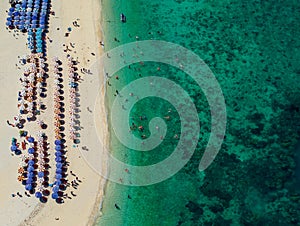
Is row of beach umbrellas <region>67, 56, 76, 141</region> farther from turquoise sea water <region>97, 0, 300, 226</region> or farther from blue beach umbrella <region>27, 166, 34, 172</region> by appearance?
blue beach umbrella <region>27, 166, 34, 172</region>

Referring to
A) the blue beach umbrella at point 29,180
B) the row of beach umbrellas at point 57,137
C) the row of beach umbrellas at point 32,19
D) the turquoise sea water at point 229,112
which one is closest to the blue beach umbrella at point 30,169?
the blue beach umbrella at point 29,180

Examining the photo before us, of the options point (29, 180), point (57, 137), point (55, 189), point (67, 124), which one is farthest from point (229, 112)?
point (29, 180)

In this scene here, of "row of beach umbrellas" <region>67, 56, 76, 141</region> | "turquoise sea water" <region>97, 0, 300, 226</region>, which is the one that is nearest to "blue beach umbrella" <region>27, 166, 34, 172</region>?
"row of beach umbrellas" <region>67, 56, 76, 141</region>

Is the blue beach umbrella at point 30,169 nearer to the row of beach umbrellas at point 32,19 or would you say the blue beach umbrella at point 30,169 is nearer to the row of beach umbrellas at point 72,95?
the row of beach umbrellas at point 72,95

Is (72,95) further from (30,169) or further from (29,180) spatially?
(29,180)

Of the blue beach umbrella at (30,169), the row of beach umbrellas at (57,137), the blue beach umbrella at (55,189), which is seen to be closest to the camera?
the blue beach umbrella at (55,189)

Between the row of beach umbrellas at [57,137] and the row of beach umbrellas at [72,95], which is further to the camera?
the row of beach umbrellas at [72,95]
